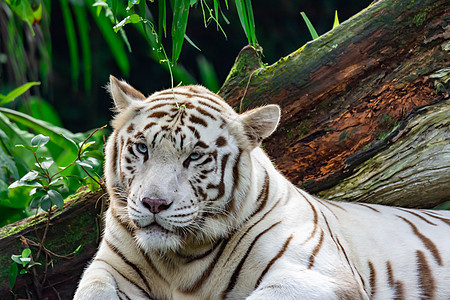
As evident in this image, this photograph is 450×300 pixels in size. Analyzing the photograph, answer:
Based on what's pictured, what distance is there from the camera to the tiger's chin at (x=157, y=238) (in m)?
2.05

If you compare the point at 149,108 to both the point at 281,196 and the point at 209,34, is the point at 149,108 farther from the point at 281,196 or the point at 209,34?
the point at 209,34

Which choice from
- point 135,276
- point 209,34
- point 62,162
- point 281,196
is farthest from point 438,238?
point 209,34

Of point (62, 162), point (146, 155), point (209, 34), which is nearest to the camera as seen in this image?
point (146, 155)

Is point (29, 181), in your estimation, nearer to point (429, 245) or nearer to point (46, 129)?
point (46, 129)

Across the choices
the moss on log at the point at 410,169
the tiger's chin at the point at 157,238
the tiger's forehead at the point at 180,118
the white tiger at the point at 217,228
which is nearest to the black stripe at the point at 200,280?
the white tiger at the point at 217,228

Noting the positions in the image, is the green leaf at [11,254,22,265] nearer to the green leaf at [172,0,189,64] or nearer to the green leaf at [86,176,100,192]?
the green leaf at [86,176,100,192]

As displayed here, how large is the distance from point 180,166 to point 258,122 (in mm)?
353

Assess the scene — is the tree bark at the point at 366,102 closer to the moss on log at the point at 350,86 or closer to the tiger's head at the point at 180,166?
the moss on log at the point at 350,86

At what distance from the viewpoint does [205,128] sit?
2.19 metres

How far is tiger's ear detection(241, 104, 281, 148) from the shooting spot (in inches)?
88.3

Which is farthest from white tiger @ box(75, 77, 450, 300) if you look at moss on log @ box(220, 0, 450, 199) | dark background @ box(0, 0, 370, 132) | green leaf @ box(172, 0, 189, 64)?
dark background @ box(0, 0, 370, 132)

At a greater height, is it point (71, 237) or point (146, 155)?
point (146, 155)

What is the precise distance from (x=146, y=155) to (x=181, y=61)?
5.91 meters

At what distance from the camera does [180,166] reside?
2109 millimetres
